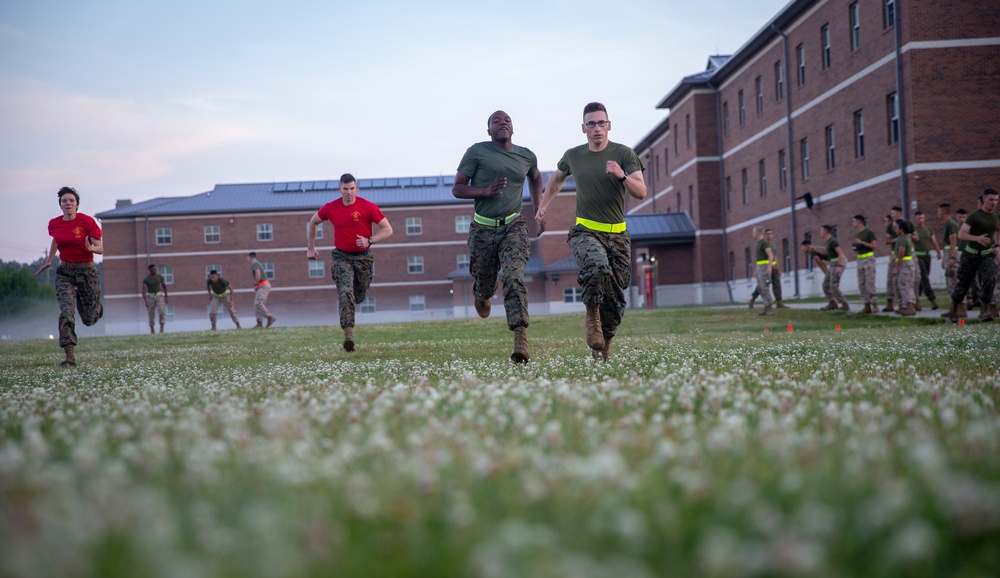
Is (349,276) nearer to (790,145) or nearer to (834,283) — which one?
(834,283)

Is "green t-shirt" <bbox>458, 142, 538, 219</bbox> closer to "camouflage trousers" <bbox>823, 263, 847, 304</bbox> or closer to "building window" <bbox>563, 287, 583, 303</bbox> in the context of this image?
"camouflage trousers" <bbox>823, 263, 847, 304</bbox>

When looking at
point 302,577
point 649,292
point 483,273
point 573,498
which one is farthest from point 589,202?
point 649,292

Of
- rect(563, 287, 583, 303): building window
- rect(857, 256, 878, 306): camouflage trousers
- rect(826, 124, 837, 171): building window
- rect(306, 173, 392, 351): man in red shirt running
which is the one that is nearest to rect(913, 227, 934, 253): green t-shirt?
rect(857, 256, 878, 306): camouflage trousers

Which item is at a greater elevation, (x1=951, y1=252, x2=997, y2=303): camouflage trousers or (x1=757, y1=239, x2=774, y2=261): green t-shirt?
(x1=757, y1=239, x2=774, y2=261): green t-shirt

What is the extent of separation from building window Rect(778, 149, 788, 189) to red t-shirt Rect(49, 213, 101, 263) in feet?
130

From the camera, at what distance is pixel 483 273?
1078cm

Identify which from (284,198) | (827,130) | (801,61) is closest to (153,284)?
(827,130)

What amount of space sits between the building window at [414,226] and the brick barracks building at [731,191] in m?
0.19

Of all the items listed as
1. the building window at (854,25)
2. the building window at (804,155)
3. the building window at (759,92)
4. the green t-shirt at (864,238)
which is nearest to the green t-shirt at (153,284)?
the green t-shirt at (864,238)

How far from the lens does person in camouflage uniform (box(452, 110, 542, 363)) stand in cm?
1023

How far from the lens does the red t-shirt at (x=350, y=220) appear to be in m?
14.0

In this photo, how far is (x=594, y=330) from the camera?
934 centimetres

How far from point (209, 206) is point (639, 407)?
259 feet

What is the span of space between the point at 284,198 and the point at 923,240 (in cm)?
6544
